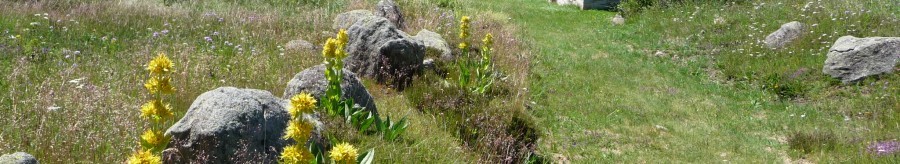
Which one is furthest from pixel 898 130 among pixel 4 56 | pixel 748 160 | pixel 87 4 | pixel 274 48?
pixel 87 4

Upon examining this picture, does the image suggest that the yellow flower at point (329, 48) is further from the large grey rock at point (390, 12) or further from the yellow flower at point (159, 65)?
the large grey rock at point (390, 12)

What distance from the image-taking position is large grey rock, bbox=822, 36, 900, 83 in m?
10.4

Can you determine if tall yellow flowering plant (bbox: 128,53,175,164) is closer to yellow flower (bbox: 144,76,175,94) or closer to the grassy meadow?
yellow flower (bbox: 144,76,175,94)

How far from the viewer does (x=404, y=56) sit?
28.5 feet

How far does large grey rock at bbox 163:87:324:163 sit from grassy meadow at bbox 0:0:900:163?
48cm

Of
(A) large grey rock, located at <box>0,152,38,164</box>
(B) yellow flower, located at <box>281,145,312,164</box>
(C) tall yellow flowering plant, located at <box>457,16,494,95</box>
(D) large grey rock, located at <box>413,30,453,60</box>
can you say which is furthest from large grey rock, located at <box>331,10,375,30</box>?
(B) yellow flower, located at <box>281,145,312,164</box>

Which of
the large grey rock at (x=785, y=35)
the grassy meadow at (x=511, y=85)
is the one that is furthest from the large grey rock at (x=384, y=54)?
the large grey rock at (x=785, y=35)

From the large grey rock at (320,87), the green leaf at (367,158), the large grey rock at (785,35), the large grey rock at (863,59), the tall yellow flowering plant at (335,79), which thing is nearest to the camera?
the green leaf at (367,158)

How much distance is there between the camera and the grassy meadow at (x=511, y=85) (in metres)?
5.64

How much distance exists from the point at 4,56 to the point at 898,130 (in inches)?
371

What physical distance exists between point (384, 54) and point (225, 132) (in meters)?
4.33

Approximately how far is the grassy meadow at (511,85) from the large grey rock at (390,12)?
0.39 metres

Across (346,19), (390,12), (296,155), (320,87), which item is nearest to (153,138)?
(296,155)

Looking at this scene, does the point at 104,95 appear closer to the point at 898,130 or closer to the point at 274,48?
the point at 274,48
